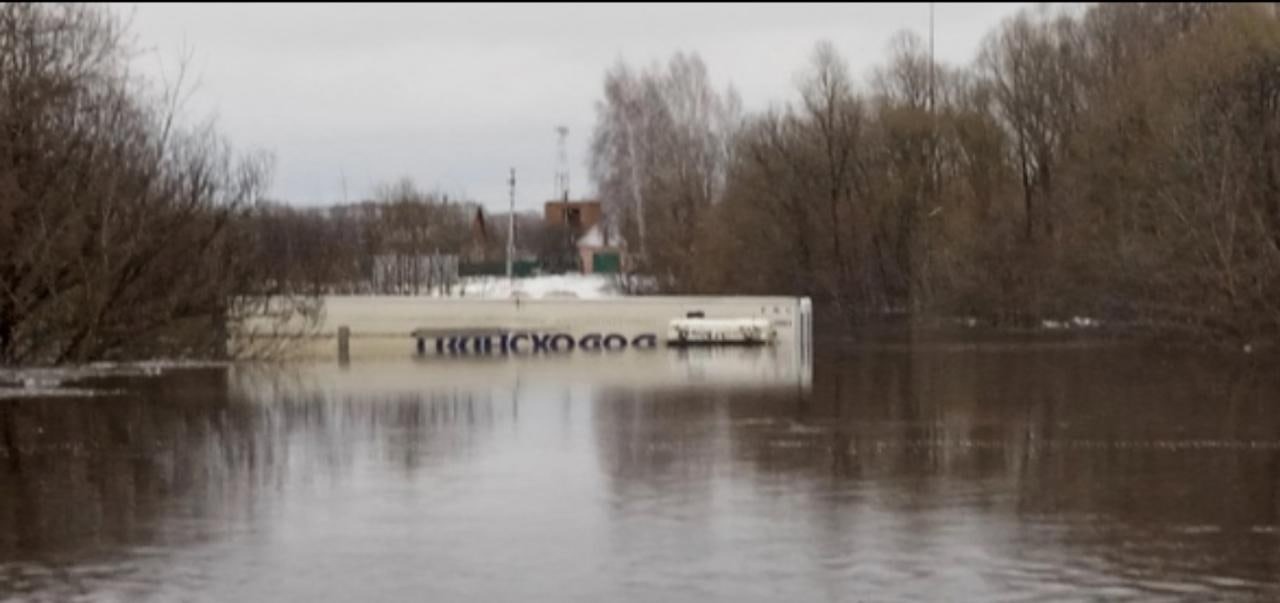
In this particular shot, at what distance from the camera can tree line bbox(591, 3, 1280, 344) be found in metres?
59.2

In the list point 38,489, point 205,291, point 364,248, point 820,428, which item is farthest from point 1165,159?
point 364,248

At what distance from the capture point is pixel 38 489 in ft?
56.0

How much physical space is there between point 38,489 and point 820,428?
10063 mm

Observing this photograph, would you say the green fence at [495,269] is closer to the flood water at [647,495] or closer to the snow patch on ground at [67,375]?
the snow patch on ground at [67,375]

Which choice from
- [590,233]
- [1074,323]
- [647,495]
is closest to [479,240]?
[590,233]

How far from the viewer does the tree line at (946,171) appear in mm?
59188

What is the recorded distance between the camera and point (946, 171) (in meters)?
78.3

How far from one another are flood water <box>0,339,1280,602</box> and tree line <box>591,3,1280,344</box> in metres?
28.9

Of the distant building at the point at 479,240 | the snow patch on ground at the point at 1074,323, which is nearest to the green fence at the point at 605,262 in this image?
the distant building at the point at 479,240

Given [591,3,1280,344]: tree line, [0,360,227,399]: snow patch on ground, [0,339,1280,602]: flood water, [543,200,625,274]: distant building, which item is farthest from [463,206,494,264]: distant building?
[0,339,1280,602]: flood water

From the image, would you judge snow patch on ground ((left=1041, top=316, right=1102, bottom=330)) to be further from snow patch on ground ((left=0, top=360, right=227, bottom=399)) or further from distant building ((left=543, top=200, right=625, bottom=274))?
snow patch on ground ((left=0, top=360, right=227, bottom=399))

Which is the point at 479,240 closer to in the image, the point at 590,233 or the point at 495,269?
the point at 495,269

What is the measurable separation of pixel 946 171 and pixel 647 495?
6347cm

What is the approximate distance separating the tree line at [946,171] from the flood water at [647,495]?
28907 millimetres
